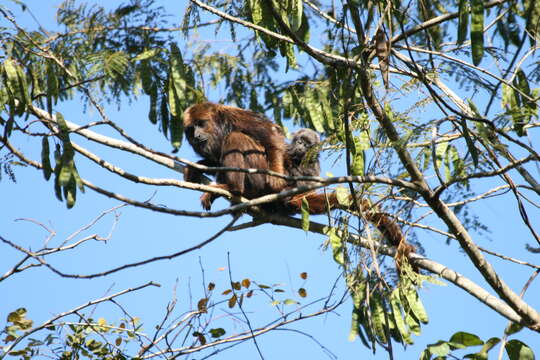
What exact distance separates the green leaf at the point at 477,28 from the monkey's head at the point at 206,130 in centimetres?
416

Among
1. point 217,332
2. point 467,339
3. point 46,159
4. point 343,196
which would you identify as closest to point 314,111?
point 343,196

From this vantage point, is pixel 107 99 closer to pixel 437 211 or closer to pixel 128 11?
pixel 128 11

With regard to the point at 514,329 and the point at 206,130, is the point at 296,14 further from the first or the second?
the point at 206,130

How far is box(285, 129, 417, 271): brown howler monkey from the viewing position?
15.8ft

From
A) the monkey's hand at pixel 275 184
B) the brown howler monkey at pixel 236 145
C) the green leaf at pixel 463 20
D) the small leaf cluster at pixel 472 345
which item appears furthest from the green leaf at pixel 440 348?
the monkey's hand at pixel 275 184

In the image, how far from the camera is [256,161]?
6.59 metres

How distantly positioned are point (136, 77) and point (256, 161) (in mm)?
2515

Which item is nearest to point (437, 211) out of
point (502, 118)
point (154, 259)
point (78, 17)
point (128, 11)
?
point (502, 118)

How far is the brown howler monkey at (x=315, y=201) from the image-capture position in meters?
4.82

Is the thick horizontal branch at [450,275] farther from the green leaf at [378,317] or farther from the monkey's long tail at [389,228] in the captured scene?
the green leaf at [378,317]

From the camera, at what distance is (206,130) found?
23.5 ft

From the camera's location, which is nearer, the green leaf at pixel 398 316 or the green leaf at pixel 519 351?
the green leaf at pixel 519 351

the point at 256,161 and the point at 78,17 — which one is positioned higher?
the point at 78,17

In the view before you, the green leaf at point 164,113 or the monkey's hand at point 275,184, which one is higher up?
the monkey's hand at point 275,184
